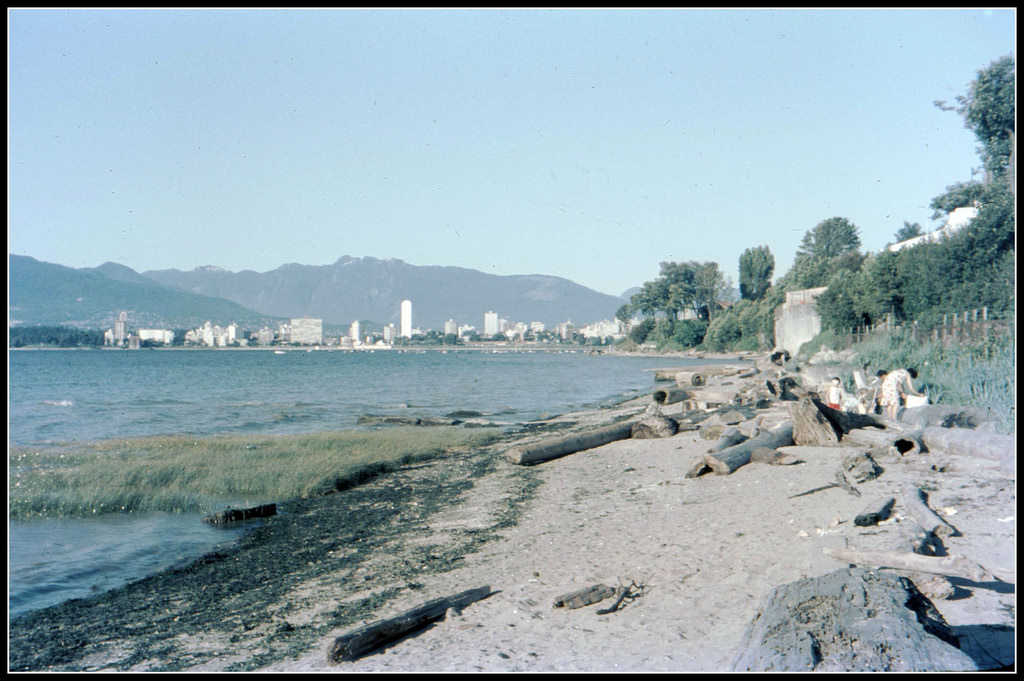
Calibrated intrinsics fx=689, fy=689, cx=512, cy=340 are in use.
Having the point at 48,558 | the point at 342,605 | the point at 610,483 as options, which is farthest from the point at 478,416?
the point at 342,605

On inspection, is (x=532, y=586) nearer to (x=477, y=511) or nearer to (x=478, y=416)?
(x=477, y=511)

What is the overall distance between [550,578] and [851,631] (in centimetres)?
318

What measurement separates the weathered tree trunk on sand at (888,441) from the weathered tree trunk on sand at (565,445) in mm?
5320

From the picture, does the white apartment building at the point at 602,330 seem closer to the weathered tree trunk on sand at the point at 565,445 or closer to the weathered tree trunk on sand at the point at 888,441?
the weathered tree trunk on sand at the point at 565,445

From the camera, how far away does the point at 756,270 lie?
309 feet

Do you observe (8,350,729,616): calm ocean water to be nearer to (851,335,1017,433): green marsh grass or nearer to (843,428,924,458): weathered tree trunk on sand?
(843,428,924,458): weathered tree trunk on sand

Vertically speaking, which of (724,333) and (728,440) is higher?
(724,333)

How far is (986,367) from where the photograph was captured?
1345 cm

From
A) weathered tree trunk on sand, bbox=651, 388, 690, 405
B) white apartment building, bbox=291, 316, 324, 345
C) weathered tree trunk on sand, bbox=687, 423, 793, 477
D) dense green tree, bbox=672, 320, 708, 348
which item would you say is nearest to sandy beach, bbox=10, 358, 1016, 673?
weathered tree trunk on sand, bbox=687, 423, 793, 477

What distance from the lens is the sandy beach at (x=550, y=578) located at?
15.0 feet

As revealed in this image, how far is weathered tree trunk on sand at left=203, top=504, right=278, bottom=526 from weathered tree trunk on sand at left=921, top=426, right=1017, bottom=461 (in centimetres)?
938

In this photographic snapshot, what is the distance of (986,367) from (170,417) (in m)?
25.9

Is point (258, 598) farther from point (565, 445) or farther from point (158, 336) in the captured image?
point (158, 336)

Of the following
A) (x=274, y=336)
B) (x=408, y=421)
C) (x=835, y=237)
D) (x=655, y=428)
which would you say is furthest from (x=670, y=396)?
(x=274, y=336)
